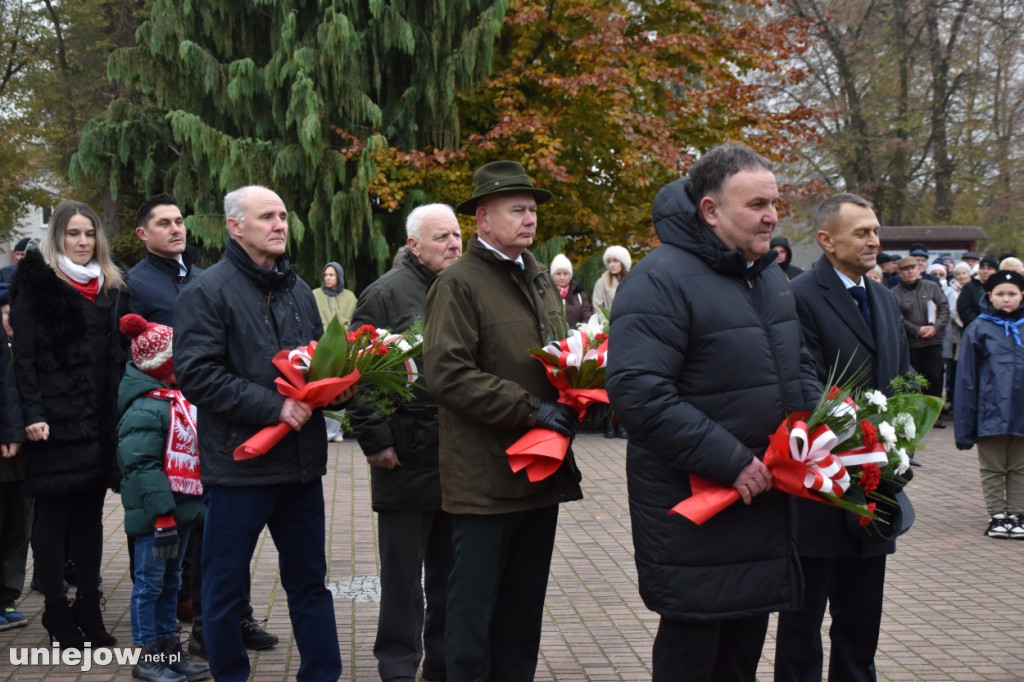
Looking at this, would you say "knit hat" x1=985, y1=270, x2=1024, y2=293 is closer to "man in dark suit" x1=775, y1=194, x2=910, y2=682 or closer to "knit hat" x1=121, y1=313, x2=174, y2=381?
"man in dark suit" x1=775, y1=194, x2=910, y2=682

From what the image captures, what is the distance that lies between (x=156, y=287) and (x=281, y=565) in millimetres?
1770

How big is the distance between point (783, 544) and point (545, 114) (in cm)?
1315

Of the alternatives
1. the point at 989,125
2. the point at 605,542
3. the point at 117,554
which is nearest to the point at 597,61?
the point at 605,542

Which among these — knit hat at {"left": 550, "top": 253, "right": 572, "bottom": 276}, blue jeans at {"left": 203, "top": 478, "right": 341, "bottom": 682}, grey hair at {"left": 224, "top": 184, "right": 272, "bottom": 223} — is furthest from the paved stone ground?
knit hat at {"left": 550, "top": 253, "right": 572, "bottom": 276}

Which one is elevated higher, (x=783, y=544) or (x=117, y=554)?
(x=783, y=544)

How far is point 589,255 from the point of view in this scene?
17.3 metres

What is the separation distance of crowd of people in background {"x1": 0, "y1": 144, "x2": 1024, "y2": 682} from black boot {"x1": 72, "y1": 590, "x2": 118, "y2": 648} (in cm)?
2

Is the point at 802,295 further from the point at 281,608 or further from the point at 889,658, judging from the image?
the point at 281,608

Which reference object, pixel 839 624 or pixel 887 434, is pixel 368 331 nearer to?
pixel 887 434

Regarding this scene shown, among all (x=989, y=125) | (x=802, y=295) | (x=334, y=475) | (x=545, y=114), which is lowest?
(x=334, y=475)

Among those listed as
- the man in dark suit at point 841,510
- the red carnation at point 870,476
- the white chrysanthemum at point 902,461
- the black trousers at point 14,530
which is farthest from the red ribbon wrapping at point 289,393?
the black trousers at point 14,530

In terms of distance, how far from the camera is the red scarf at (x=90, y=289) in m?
6.07

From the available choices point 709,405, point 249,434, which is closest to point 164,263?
point 249,434

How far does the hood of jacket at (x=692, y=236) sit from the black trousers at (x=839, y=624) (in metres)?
1.40
